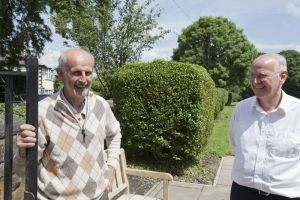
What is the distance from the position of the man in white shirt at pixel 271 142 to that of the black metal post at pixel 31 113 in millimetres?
1900

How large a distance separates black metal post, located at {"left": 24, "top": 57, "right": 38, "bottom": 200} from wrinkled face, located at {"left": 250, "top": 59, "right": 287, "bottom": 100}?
1.90 meters

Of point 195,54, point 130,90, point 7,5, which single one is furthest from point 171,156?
point 195,54

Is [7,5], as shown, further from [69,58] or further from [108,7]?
[69,58]

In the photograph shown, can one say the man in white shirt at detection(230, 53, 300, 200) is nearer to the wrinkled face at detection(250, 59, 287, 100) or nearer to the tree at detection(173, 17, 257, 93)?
the wrinkled face at detection(250, 59, 287, 100)

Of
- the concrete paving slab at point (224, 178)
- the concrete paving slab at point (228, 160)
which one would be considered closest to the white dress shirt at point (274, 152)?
the concrete paving slab at point (224, 178)

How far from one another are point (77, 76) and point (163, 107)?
5.63m

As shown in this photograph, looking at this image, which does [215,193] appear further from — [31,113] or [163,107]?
[31,113]

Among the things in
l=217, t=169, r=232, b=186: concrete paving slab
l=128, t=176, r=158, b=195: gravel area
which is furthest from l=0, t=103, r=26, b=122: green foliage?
l=217, t=169, r=232, b=186: concrete paving slab

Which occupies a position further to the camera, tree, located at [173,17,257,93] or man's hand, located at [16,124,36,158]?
tree, located at [173,17,257,93]

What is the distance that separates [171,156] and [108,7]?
710cm

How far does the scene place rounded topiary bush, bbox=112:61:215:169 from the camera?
795cm

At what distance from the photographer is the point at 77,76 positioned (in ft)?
8.14

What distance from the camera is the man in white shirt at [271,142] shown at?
306 centimetres

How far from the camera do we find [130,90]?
8211 millimetres
